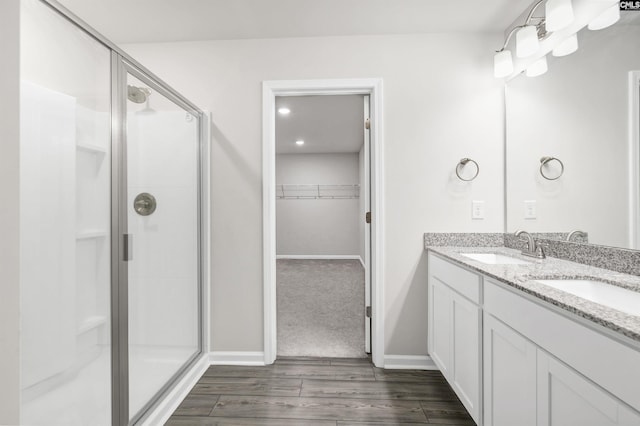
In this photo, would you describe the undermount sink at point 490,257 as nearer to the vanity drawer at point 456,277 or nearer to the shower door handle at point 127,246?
the vanity drawer at point 456,277

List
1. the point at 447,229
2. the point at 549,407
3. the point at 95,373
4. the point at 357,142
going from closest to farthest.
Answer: the point at 549,407, the point at 95,373, the point at 447,229, the point at 357,142

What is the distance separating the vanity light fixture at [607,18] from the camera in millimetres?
1357

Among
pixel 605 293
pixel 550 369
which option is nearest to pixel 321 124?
pixel 605 293

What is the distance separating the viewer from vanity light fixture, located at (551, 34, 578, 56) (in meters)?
1.60

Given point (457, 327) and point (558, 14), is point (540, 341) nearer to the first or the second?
point (457, 327)

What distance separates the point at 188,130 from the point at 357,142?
169 inches

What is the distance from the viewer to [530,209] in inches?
77.2

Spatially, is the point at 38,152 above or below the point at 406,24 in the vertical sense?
below

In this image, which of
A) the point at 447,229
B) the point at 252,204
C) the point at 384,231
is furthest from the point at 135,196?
the point at 447,229

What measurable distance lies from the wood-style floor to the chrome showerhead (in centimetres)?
172

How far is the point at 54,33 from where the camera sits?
1.08 m

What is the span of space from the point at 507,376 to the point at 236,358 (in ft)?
5.87

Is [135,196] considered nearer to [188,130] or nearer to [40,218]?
[40,218]

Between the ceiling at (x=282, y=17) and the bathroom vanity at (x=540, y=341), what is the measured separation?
1.60 meters
